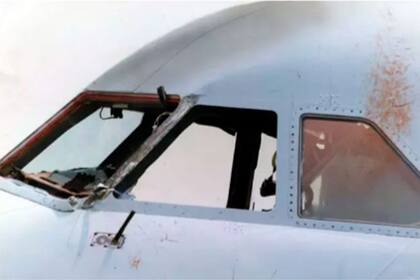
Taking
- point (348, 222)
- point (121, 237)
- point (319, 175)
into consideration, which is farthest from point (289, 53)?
point (121, 237)

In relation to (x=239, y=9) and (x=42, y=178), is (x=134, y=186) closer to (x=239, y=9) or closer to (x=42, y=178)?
(x=42, y=178)

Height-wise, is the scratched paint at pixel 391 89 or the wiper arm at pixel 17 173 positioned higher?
the scratched paint at pixel 391 89

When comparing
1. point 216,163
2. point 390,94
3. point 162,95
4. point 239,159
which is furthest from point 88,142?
point 390,94

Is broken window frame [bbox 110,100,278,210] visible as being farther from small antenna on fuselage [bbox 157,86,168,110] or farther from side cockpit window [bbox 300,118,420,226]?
side cockpit window [bbox 300,118,420,226]

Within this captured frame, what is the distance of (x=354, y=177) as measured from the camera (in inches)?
160

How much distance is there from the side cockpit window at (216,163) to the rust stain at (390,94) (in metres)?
0.59

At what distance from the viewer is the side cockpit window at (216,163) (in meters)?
4.17

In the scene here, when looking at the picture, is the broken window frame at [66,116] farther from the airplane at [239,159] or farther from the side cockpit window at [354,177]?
the side cockpit window at [354,177]

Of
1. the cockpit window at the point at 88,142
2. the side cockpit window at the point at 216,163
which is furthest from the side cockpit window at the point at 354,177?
the cockpit window at the point at 88,142

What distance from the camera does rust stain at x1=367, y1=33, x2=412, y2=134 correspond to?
13.5ft

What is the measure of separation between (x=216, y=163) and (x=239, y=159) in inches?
10.7

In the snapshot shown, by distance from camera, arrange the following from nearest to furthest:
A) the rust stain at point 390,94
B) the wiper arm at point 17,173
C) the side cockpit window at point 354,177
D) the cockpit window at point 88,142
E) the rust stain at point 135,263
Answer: the rust stain at point 135,263
the side cockpit window at point 354,177
the rust stain at point 390,94
the wiper arm at point 17,173
the cockpit window at point 88,142

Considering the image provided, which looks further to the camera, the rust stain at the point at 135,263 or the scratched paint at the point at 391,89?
the scratched paint at the point at 391,89

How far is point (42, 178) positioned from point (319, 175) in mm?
1615
